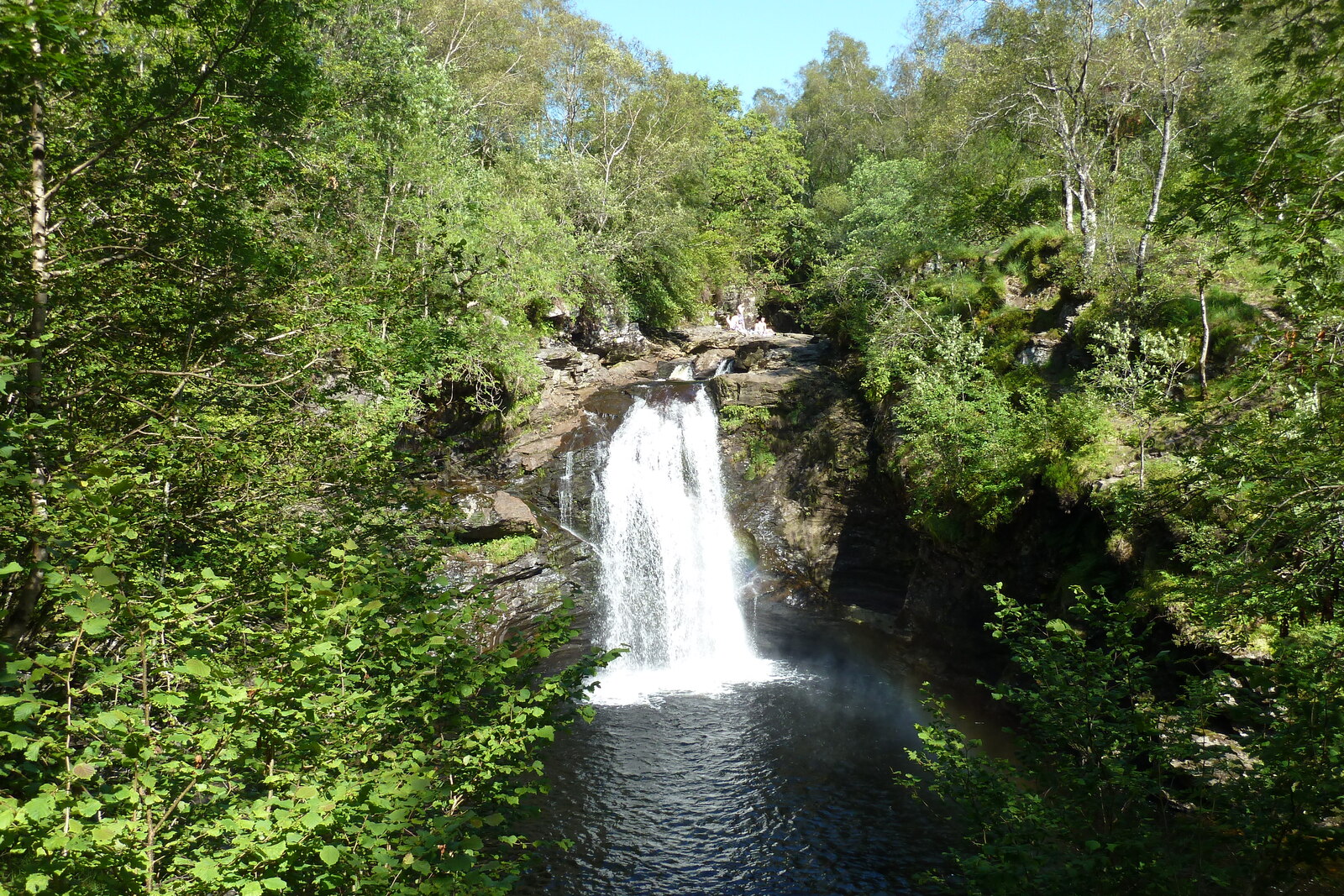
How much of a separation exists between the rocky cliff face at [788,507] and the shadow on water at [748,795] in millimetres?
2297

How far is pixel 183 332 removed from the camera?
5.28 meters

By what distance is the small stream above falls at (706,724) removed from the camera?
8.54m

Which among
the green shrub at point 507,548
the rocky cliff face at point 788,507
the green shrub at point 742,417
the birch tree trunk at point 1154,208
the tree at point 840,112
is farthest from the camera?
the tree at point 840,112

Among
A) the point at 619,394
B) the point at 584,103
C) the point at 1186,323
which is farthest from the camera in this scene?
the point at 584,103

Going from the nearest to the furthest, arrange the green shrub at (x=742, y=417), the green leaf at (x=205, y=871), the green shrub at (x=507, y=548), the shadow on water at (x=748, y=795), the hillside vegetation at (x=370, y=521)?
the green leaf at (x=205, y=871) < the hillside vegetation at (x=370, y=521) < the shadow on water at (x=748, y=795) < the green shrub at (x=507, y=548) < the green shrub at (x=742, y=417)

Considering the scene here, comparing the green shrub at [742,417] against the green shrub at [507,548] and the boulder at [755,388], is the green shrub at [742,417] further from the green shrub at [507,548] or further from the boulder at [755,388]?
the green shrub at [507,548]

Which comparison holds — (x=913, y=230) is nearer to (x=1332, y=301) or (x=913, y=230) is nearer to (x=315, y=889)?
(x=1332, y=301)

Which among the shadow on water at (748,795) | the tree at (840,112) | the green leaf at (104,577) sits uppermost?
the tree at (840,112)

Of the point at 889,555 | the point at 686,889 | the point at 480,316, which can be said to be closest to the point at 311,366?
the point at 686,889

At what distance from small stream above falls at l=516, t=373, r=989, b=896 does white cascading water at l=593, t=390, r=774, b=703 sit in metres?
0.04

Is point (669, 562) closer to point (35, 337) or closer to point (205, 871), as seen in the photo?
point (35, 337)

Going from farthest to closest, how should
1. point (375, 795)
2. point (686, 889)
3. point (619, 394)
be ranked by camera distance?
point (619, 394) → point (686, 889) → point (375, 795)

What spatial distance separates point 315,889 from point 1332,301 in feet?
22.4

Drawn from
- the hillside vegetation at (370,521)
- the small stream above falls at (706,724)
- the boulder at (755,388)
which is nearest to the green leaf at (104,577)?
the hillside vegetation at (370,521)
